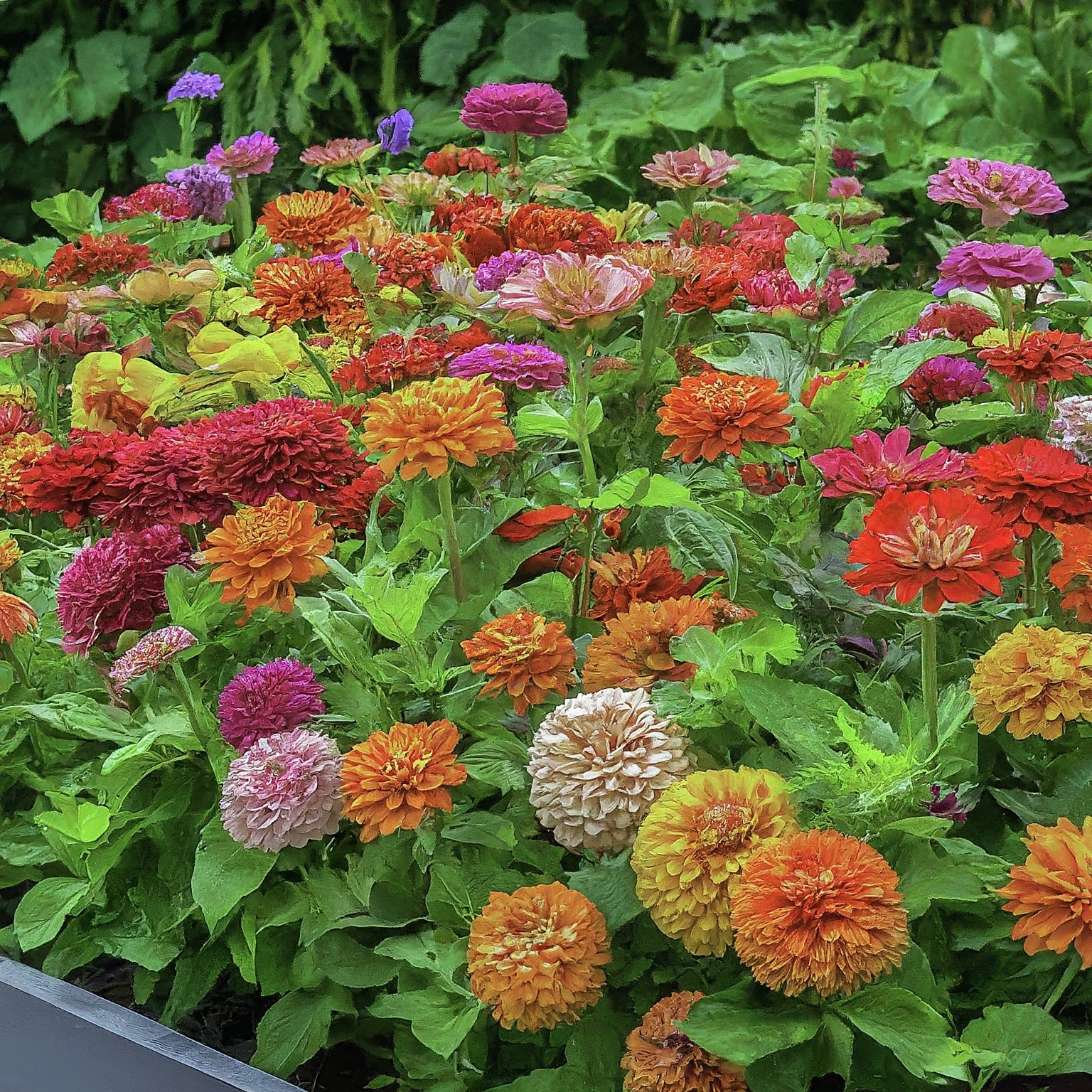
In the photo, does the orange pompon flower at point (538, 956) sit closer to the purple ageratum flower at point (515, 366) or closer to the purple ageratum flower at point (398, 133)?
the purple ageratum flower at point (515, 366)

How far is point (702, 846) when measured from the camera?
0.65 m

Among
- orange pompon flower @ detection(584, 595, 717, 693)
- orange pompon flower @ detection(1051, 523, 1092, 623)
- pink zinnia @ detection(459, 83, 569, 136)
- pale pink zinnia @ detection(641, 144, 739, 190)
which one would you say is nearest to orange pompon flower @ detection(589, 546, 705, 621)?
orange pompon flower @ detection(584, 595, 717, 693)

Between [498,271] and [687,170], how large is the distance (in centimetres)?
28

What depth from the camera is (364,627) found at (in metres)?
0.87

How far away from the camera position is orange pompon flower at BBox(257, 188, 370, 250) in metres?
1.52

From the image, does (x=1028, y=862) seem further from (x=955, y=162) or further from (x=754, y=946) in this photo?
(x=955, y=162)

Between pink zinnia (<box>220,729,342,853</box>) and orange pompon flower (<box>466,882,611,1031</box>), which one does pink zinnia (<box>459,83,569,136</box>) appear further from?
orange pompon flower (<box>466,882,611,1031</box>)

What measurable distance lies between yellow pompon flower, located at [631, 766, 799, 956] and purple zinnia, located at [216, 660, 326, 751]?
0.82ft

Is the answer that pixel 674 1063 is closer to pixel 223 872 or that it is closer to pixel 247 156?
pixel 223 872

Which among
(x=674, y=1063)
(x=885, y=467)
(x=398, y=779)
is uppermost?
(x=885, y=467)

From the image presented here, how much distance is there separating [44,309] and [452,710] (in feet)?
2.73

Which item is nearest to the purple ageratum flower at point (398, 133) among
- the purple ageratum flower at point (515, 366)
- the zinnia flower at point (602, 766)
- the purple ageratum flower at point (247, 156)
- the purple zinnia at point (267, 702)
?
the purple ageratum flower at point (247, 156)

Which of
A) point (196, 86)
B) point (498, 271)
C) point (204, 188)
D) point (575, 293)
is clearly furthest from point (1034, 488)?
point (196, 86)

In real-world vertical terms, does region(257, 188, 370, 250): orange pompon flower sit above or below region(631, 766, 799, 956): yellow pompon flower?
above
